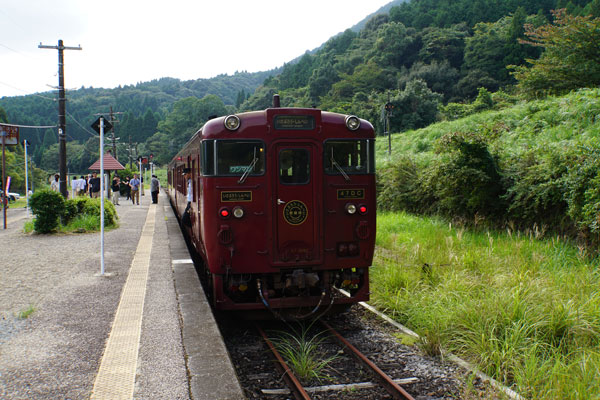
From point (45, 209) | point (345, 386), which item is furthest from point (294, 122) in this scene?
point (45, 209)

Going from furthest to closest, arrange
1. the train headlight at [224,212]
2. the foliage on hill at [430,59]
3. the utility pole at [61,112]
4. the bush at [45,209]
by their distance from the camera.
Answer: the foliage on hill at [430,59], the utility pole at [61,112], the bush at [45,209], the train headlight at [224,212]

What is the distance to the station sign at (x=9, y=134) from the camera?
Result: 16.2 m

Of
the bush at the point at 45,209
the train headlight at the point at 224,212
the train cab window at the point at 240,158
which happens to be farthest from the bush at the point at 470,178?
the bush at the point at 45,209

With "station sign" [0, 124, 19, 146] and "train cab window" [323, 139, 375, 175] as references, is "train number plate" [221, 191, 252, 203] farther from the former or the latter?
"station sign" [0, 124, 19, 146]

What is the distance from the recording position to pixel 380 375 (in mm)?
5004

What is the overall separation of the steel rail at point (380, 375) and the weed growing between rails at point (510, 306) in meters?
0.81

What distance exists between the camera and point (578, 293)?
6344mm

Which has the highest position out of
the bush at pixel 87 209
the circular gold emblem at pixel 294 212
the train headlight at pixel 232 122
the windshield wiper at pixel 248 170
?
the train headlight at pixel 232 122

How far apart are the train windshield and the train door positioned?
0.76ft

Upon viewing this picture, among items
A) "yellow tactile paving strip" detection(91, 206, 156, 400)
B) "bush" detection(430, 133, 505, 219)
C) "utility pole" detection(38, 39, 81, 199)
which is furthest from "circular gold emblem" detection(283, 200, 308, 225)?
"utility pole" detection(38, 39, 81, 199)

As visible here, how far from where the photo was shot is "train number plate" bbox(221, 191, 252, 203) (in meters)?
6.18

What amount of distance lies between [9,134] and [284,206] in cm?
1445

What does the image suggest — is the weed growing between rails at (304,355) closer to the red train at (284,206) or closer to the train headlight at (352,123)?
the red train at (284,206)

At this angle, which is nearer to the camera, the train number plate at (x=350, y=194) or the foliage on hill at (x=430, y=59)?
the train number plate at (x=350, y=194)
